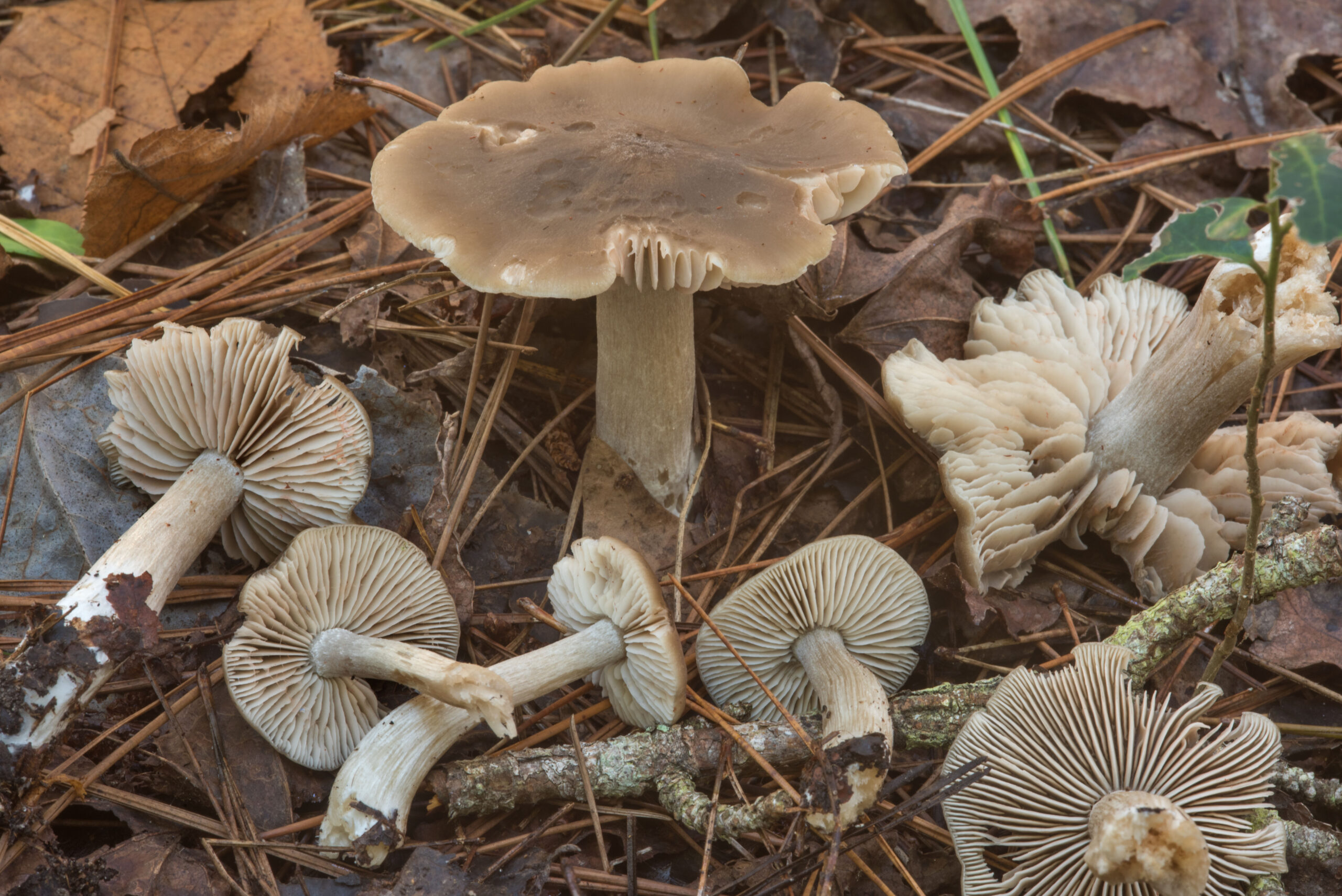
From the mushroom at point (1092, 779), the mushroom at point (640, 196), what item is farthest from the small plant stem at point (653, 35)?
the mushroom at point (1092, 779)

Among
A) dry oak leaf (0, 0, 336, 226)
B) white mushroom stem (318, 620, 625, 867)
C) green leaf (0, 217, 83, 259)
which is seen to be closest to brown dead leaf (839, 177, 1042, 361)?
white mushroom stem (318, 620, 625, 867)

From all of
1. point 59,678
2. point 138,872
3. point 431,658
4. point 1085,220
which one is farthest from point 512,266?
point 1085,220

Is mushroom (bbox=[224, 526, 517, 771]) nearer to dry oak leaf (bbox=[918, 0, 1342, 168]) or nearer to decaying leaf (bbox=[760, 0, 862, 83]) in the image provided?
decaying leaf (bbox=[760, 0, 862, 83])

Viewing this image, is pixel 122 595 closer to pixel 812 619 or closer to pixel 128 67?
pixel 812 619

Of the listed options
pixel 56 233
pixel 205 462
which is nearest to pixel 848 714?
pixel 205 462

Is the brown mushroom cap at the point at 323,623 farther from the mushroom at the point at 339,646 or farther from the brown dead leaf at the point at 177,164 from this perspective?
the brown dead leaf at the point at 177,164
